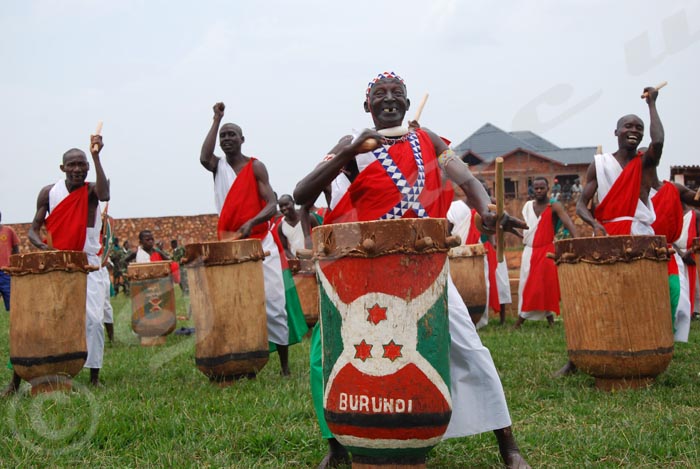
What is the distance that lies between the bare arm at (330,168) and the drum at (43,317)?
292cm

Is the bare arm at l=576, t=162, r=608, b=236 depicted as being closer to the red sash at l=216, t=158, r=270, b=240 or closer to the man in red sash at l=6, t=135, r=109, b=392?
the red sash at l=216, t=158, r=270, b=240

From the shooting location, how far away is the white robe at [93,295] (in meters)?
6.42

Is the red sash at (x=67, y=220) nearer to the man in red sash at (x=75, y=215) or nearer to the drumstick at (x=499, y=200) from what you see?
the man in red sash at (x=75, y=215)

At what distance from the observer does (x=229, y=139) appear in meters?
6.93

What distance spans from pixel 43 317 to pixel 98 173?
1373 mm

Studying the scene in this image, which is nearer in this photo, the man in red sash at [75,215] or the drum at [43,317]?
the drum at [43,317]

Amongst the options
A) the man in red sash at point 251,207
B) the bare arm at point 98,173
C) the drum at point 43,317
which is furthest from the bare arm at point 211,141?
the drum at point 43,317

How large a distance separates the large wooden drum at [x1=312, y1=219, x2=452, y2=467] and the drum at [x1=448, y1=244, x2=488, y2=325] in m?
6.33

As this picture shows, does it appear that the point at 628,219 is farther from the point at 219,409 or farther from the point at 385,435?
the point at 385,435

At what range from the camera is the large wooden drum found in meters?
2.72

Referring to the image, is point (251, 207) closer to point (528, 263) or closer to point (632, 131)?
point (632, 131)

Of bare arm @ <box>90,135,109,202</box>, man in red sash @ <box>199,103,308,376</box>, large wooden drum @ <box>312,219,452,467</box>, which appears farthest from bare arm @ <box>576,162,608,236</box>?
bare arm @ <box>90,135,109,202</box>

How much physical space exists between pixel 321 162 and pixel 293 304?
3.93 metres

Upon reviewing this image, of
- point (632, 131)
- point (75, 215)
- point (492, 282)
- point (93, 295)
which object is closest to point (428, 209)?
point (632, 131)
